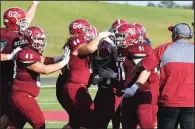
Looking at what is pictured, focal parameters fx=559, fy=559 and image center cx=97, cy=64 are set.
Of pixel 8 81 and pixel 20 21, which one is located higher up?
pixel 20 21

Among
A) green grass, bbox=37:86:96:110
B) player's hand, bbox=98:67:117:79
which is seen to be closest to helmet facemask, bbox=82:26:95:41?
player's hand, bbox=98:67:117:79

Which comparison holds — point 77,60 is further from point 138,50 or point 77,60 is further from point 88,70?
point 138,50

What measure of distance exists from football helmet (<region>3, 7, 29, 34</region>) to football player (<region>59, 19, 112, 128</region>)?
0.90 metres

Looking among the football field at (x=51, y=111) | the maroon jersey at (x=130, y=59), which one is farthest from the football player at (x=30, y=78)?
the football field at (x=51, y=111)

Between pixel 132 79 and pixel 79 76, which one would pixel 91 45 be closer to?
pixel 79 76

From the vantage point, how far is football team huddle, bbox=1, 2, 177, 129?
708 cm

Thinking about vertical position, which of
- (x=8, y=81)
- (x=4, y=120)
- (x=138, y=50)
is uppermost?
(x=138, y=50)

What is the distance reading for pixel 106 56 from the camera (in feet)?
24.6

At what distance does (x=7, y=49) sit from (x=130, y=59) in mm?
2149

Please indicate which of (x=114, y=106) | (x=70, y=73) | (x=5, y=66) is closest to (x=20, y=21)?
(x=5, y=66)

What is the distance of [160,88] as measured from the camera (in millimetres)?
7148

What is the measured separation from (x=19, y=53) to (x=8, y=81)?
110 centimetres

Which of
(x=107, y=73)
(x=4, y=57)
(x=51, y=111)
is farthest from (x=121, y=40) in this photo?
(x=51, y=111)

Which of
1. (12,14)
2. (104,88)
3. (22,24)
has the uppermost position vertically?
(12,14)
